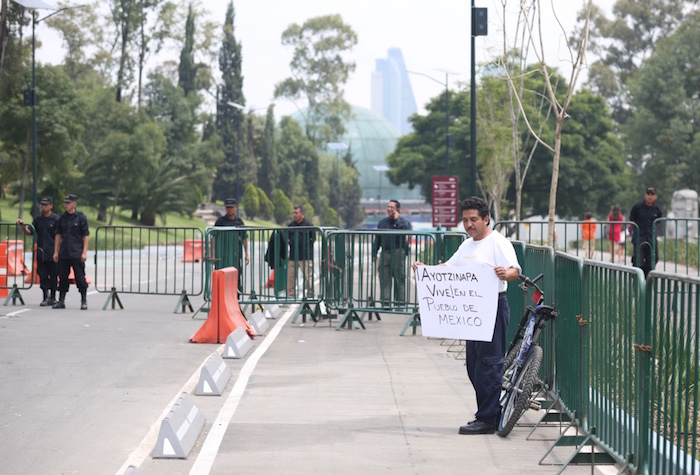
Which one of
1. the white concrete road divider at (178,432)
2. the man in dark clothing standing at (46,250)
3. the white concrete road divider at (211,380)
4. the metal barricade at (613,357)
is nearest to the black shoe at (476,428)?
the metal barricade at (613,357)

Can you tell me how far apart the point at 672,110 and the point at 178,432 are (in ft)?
204

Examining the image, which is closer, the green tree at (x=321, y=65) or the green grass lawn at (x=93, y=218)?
the green grass lawn at (x=93, y=218)

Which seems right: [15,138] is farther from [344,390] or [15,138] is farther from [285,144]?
[285,144]

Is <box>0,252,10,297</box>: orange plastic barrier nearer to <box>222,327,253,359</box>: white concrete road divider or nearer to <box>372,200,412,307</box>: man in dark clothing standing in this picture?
<box>372,200,412,307</box>: man in dark clothing standing

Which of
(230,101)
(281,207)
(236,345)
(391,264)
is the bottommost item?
(236,345)

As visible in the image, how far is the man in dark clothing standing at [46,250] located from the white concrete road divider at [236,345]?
708 cm

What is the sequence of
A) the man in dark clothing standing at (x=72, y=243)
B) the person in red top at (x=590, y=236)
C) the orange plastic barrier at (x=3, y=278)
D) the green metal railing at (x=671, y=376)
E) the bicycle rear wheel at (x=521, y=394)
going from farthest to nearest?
the orange plastic barrier at (x=3, y=278) → the person in red top at (x=590, y=236) → the man in dark clothing standing at (x=72, y=243) → the bicycle rear wheel at (x=521, y=394) → the green metal railing at (x=671, y=376)

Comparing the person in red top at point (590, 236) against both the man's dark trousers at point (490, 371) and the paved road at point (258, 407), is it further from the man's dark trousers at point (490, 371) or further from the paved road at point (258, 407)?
the man's dark trousers at point (490, 371)

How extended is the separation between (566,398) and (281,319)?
1053cm

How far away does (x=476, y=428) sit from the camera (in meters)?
9.08

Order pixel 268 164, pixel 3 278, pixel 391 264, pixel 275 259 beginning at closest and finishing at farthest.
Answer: pixel 391 264 < pixel 275 259 < pixel 3 278 < pixel 268 164

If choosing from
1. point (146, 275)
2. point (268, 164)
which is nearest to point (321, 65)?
point (268, 164)

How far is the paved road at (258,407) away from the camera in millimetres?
8055

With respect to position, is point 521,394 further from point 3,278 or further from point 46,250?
point 3,278
